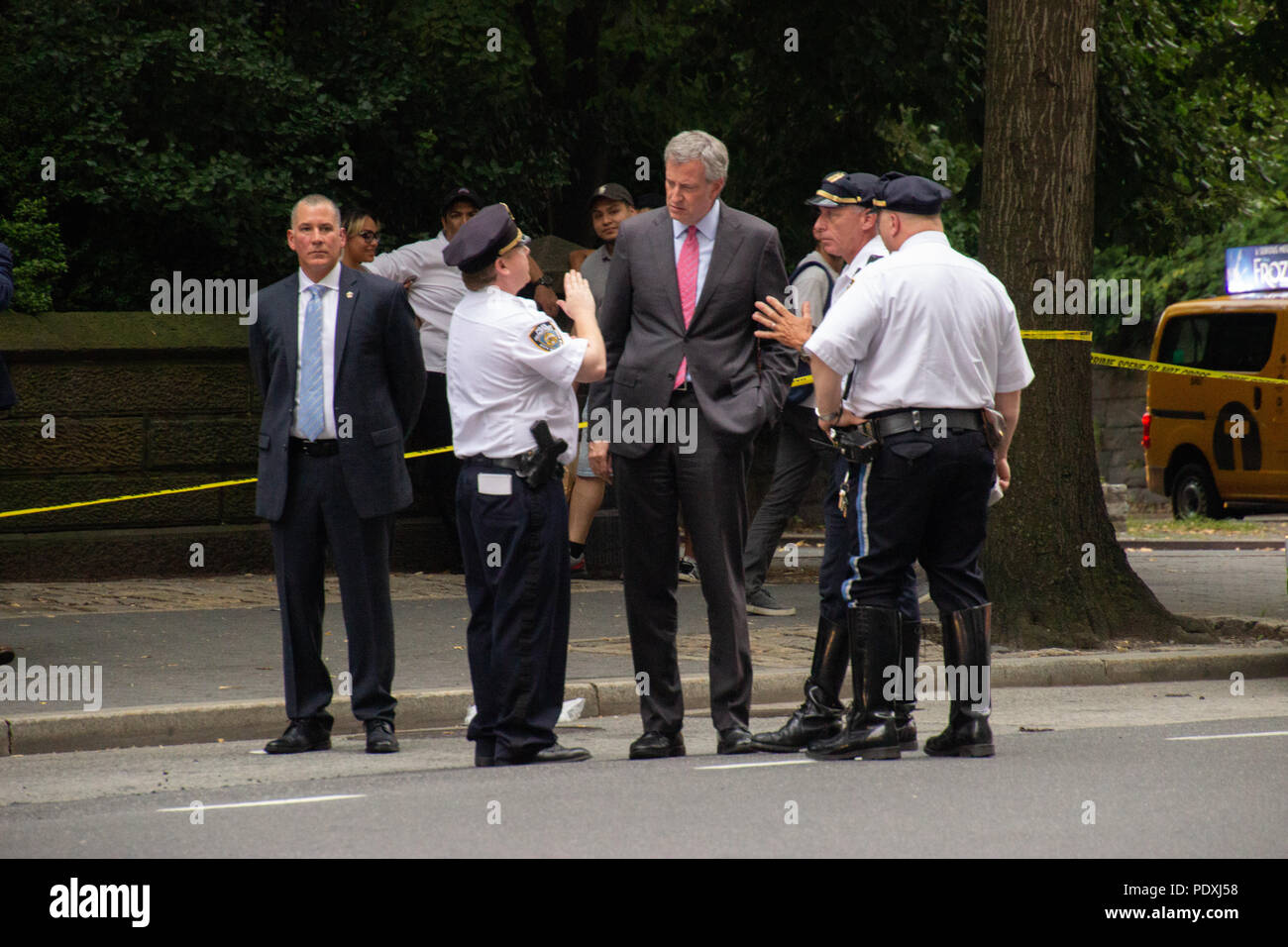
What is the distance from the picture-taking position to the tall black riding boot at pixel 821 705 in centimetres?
722

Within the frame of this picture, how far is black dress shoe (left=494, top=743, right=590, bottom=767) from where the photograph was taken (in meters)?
7.07

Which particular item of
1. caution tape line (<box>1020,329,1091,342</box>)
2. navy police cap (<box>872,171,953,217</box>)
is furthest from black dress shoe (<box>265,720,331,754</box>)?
caution tape line (<box>1020,329,1091,342</box>)

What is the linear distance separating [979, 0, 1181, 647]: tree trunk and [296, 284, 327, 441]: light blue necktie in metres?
4.05

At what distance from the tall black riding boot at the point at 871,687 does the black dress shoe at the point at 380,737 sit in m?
1.64

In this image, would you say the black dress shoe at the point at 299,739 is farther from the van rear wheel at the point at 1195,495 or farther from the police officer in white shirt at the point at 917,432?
the van rear wheel at the point at 1195,495

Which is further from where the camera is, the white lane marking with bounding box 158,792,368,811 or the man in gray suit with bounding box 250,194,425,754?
the man in gray suit with bounding box 250,194,425,754

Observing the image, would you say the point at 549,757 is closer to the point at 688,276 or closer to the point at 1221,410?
the point at 688,276

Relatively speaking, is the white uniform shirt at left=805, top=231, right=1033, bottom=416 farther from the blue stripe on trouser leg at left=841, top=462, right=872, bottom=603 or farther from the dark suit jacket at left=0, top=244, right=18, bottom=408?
the dark suit jacket at left=0, top=244, right=18, bottom=408

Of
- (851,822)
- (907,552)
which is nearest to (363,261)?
(907,552)

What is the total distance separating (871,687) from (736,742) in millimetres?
572

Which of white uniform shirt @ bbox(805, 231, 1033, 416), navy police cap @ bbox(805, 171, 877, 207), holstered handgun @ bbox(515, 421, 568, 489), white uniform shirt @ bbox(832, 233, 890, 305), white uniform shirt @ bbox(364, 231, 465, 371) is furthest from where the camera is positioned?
white uniform shirt @ bbox(364, 231, 465, 371)

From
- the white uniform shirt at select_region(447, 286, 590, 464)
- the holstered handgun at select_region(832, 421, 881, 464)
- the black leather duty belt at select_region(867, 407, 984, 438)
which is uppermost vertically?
the white uniform shirt at select_region(447, 286, 590, 464)
